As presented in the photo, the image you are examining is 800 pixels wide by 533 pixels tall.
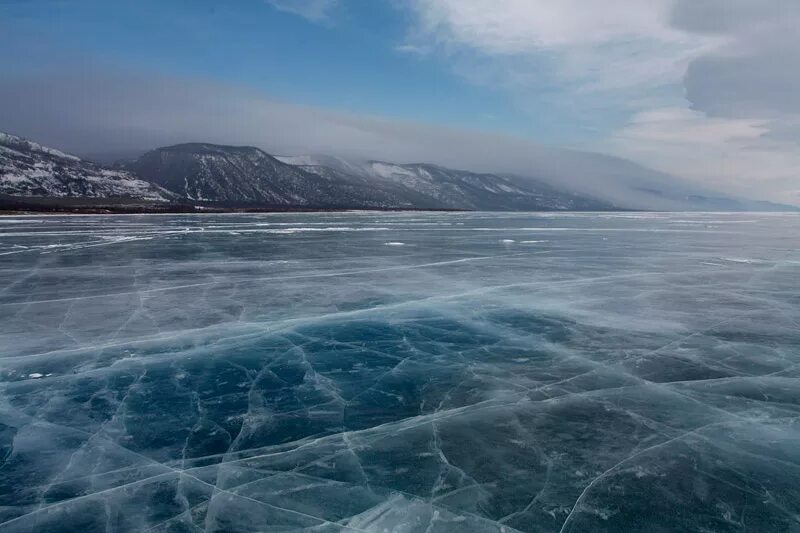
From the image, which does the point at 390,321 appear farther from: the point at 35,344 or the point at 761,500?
the point at 761,500

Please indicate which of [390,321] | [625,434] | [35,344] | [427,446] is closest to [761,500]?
[625,434]

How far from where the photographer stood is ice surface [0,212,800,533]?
4750 millimetres

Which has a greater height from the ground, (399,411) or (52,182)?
(399,411)

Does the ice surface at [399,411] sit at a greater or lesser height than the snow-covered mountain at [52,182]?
greater

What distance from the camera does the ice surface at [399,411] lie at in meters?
4.75

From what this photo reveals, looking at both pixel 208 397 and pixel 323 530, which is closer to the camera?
pixel 323 530

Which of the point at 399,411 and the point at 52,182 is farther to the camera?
the point at 52,182

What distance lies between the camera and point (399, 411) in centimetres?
679

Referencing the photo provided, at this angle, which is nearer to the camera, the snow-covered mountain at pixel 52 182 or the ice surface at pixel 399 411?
the ice surface at pixel 399 411

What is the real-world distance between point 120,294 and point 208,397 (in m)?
8.82

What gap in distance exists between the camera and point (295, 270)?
19281 mm

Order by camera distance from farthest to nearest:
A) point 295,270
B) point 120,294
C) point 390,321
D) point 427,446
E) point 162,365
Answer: point 295,270 → point 120,294 → point 390,321 → point 162,365 → point 427,446

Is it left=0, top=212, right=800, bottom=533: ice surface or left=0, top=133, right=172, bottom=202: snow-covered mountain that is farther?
left=0, top=133, right=172, bottom=202: snow-covered mountain

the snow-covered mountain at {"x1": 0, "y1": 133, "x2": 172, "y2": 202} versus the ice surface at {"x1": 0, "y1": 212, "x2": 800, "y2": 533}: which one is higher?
the ice surface at {"x1": 0, "y1": 212, "x2": 800, "y2": 533}
